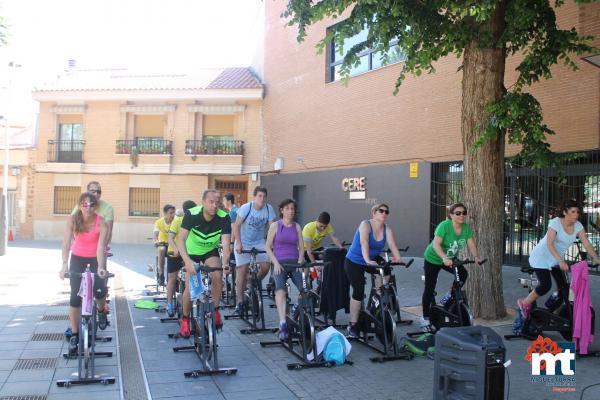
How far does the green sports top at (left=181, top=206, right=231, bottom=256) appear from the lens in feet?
22.0

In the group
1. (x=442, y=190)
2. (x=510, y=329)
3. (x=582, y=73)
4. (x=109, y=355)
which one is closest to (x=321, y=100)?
(x=442, y=190)

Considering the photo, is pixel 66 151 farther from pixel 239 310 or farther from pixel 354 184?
pixel 239 310

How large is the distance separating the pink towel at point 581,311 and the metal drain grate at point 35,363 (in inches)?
221

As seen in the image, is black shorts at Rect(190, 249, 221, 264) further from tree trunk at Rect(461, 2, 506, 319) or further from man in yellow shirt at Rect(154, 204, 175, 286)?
tree trunk at Rect(461, 2, 506, 319)

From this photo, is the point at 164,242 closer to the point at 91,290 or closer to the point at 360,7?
the point at 91,290

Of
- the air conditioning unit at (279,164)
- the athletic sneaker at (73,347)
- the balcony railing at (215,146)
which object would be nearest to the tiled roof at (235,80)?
the balcony railing at (215,146)

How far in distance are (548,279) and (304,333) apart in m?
3.08

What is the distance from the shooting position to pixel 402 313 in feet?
30.6

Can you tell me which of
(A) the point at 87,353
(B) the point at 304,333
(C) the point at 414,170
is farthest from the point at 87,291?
(C) the point at 414,170

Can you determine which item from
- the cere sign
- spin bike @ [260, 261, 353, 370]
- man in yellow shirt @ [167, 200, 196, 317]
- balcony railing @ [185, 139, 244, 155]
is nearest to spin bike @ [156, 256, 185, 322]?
man in yellow shirt @ [167, 200, 196, 317]

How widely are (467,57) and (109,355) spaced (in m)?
6.26

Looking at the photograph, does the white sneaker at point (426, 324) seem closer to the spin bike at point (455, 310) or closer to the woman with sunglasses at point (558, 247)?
the spin bike at point (455, 310)

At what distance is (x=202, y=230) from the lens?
675cm

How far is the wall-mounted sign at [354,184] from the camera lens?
19189 mm
